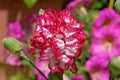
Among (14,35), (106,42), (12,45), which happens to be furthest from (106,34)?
(12,45)

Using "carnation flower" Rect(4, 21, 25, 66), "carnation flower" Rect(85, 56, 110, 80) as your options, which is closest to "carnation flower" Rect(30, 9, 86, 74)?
"carnation flower" Rect(85, 56, 110, 80)

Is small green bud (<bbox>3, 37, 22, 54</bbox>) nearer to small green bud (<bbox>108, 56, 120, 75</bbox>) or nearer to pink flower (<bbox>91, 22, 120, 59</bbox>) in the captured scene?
small green bud (<bbox>108, 56, 120, 75</bbox>)

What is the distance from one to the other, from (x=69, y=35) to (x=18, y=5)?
48.6 inches

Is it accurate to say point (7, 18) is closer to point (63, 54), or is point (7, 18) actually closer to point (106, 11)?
point (106, 11)

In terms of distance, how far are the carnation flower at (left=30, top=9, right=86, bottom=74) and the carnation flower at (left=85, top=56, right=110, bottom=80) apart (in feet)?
1.71

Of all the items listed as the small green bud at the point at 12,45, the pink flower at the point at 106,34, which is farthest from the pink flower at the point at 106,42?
the small green bud at the point at 12,45

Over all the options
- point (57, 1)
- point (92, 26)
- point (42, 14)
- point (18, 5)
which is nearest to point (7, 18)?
point (18, 5)

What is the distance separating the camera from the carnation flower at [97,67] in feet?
3.77

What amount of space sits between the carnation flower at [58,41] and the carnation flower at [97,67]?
1.71 ft

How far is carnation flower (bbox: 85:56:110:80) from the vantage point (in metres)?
1.15

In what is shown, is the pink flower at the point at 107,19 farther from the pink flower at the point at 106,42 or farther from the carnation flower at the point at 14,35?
the carnation flower at the point at 14,35

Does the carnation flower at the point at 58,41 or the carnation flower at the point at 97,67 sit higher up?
the carnation flower at the point at 58,41

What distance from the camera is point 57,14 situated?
2.09 ft

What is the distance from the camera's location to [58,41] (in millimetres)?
616
